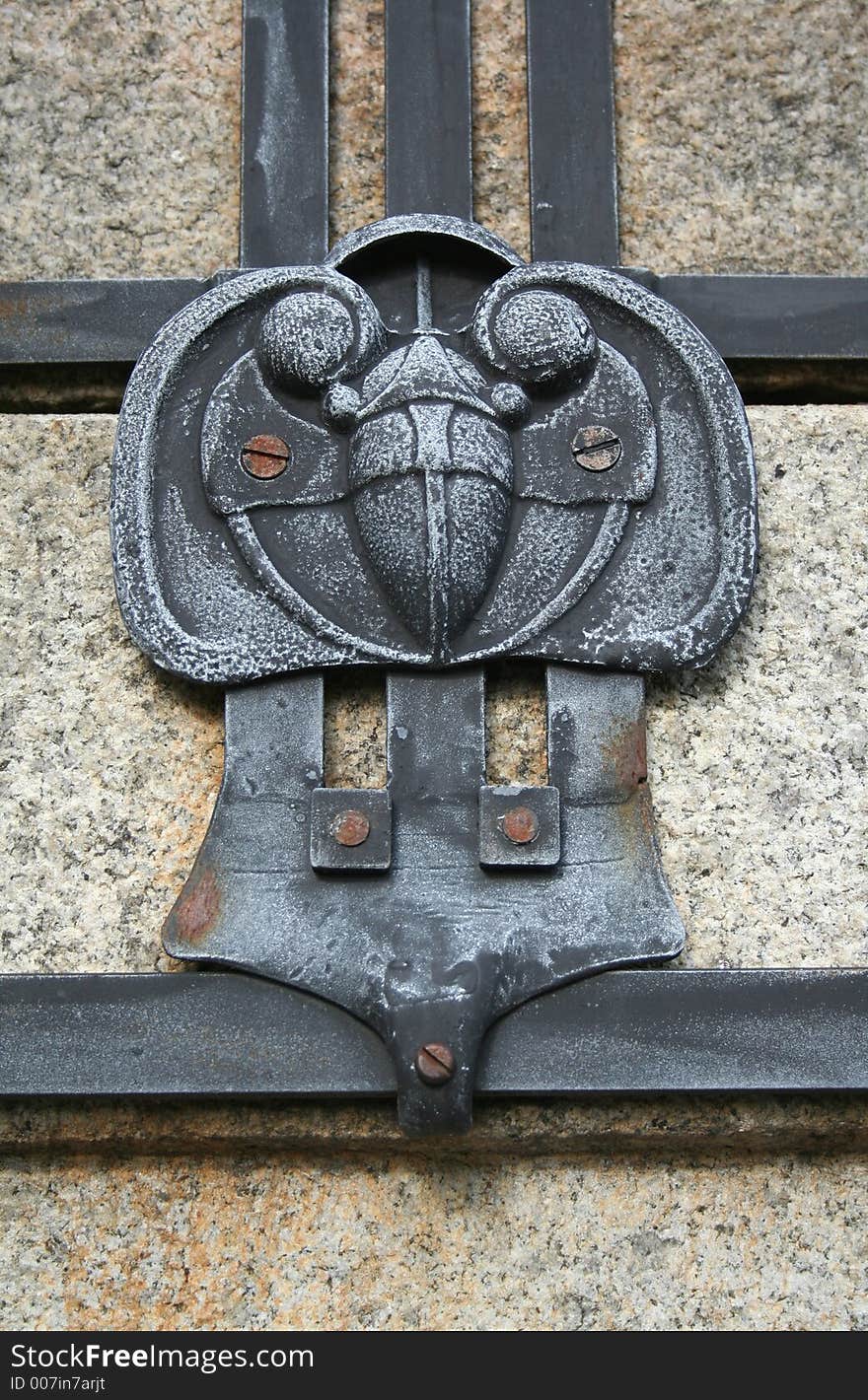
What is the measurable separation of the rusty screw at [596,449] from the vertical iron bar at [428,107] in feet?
0.79

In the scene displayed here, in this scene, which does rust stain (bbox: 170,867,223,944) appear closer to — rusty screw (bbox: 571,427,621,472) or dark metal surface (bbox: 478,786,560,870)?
dark metal surface (bbox: 478,786,560,870)

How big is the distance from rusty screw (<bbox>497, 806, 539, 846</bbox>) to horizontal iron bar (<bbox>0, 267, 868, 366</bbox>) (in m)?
0.45

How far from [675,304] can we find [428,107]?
29 cm

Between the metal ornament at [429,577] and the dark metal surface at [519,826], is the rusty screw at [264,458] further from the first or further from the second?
the dark metal surface at [519,826]

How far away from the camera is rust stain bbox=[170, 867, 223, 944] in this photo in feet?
3.60

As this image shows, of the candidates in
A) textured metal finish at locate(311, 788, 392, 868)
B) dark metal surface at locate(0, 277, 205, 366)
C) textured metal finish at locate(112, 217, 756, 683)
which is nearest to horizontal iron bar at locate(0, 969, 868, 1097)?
textured metal finish at locate(311, 788, 392, 868)

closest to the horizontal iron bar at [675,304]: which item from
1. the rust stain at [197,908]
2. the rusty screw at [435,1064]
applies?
the rust stain at [197,908]

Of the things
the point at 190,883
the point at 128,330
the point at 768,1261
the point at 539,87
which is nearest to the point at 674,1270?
the point at 768,1261

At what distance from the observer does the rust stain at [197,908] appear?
1098 mm

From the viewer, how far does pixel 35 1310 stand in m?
1.08

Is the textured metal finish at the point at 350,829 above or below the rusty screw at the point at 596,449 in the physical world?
below

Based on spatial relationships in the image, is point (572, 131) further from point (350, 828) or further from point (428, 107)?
point (350, 828)

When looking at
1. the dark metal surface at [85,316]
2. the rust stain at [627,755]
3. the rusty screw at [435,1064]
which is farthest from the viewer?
the dark metal surface at [85,316]

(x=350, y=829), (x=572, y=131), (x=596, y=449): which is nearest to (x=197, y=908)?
(x=350, y=829)
